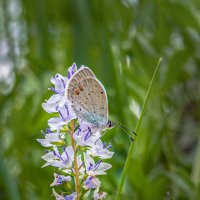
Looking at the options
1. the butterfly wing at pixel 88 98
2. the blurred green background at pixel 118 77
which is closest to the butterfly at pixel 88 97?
the butterfly wing at pixel 88 98

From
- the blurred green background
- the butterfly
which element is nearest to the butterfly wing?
the butterfly

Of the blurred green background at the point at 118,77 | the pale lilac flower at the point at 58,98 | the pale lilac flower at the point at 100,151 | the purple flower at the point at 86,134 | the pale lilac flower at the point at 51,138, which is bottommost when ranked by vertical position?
the blurred green background at the point at 118,77

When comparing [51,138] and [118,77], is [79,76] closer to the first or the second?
[51,138]

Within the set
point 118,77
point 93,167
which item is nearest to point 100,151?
point 93,167

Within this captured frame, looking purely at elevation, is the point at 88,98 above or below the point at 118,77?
above

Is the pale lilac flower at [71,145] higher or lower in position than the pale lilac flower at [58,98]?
lower

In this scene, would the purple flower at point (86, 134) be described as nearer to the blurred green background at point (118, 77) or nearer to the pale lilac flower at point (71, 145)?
the pale lilac flower at point (71, 145)

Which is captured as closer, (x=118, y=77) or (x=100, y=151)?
(x=100, y=151)

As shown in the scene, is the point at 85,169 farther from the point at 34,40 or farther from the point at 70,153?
the point at 34,40

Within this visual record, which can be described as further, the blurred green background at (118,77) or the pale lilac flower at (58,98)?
the blurred green background at (118,77)
